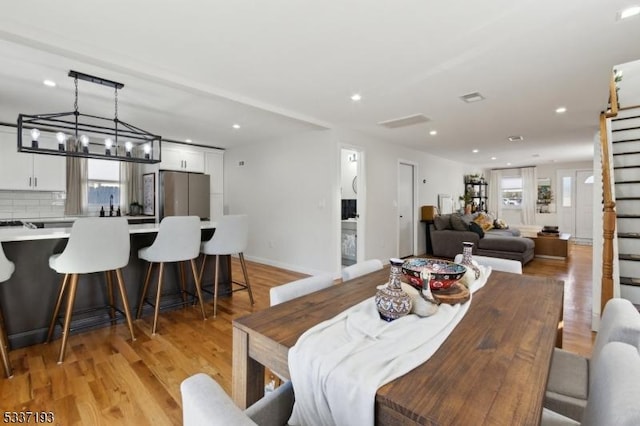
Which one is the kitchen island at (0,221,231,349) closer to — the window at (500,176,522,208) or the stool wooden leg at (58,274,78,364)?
the stool wooden leg at (58,274,78,364)

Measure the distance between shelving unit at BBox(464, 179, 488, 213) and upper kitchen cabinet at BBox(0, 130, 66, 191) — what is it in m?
9.42

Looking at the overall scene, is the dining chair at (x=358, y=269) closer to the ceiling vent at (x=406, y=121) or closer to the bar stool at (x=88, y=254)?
the bar stool at (x=88, y=254)

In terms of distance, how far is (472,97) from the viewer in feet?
11.1

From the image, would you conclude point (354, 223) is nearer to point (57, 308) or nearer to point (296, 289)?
point (296, 289)

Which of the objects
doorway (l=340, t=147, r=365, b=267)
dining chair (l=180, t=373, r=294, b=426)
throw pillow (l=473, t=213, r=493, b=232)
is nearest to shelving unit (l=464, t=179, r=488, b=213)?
throw pillow (l=473, t=213, r=493, b=232)

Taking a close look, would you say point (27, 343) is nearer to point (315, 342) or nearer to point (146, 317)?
point (146, 317)

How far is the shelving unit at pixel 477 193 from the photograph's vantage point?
29.9 ft

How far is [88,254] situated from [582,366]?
315 cm

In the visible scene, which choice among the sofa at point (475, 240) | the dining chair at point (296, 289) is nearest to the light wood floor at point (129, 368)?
the dining chair at point (296, 289)

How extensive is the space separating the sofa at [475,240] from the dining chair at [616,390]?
5.00 m

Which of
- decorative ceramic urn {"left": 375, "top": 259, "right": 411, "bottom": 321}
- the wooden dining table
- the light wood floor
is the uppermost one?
decorative ceramic urn {"left": 375, "top": 259, "right": 411, "bottom": 321}

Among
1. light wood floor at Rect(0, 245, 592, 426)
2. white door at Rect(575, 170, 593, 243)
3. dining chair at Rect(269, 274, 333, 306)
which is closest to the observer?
dining chair at Rect(269, 274, 333, 306)

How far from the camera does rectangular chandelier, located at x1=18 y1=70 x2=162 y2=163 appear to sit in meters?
2.86

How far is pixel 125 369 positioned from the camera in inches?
84.3
